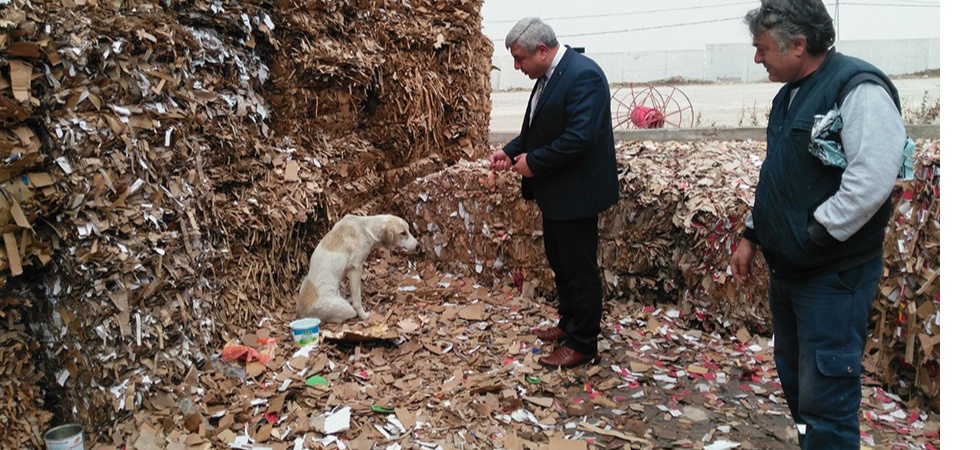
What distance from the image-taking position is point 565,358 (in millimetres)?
4121

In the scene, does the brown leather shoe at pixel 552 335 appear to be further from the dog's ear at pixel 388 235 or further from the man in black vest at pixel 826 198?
the man in black vest at pixel 826 198

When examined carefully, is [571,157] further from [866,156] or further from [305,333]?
[305,333]

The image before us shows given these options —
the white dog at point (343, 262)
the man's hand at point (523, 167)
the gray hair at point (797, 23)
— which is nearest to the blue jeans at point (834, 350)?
the gray hair at point (797, 23)

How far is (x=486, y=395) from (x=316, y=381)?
42.9 inches

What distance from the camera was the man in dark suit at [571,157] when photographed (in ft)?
12.3

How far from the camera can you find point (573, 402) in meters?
3.78

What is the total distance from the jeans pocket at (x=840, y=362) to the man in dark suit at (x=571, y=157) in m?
1.78

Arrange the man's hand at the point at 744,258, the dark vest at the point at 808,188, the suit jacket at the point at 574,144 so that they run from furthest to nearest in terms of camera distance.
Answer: the suit jacket at the point at 574,144
the man's hand at the point at 744,258
the dark vest at the point at 808,188

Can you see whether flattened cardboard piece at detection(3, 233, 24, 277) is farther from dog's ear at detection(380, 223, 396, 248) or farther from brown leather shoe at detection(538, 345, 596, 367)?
brown leather shoe at detection(538, 345, 596, 367)

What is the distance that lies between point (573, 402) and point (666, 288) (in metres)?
1.66

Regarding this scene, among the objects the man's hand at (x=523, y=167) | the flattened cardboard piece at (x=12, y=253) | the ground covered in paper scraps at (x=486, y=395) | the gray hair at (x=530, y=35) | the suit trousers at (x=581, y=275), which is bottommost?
the ground covered in paper scraps at (x=486, y=395)

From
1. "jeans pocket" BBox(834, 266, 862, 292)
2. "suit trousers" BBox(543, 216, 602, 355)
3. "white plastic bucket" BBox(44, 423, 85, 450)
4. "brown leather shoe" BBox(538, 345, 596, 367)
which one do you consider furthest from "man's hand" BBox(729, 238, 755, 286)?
"white plastic bucket" BBox(44, 423, 85, 450)

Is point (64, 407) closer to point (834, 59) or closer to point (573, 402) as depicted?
point (573, 402)

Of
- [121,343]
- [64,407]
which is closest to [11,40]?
[121,343]
